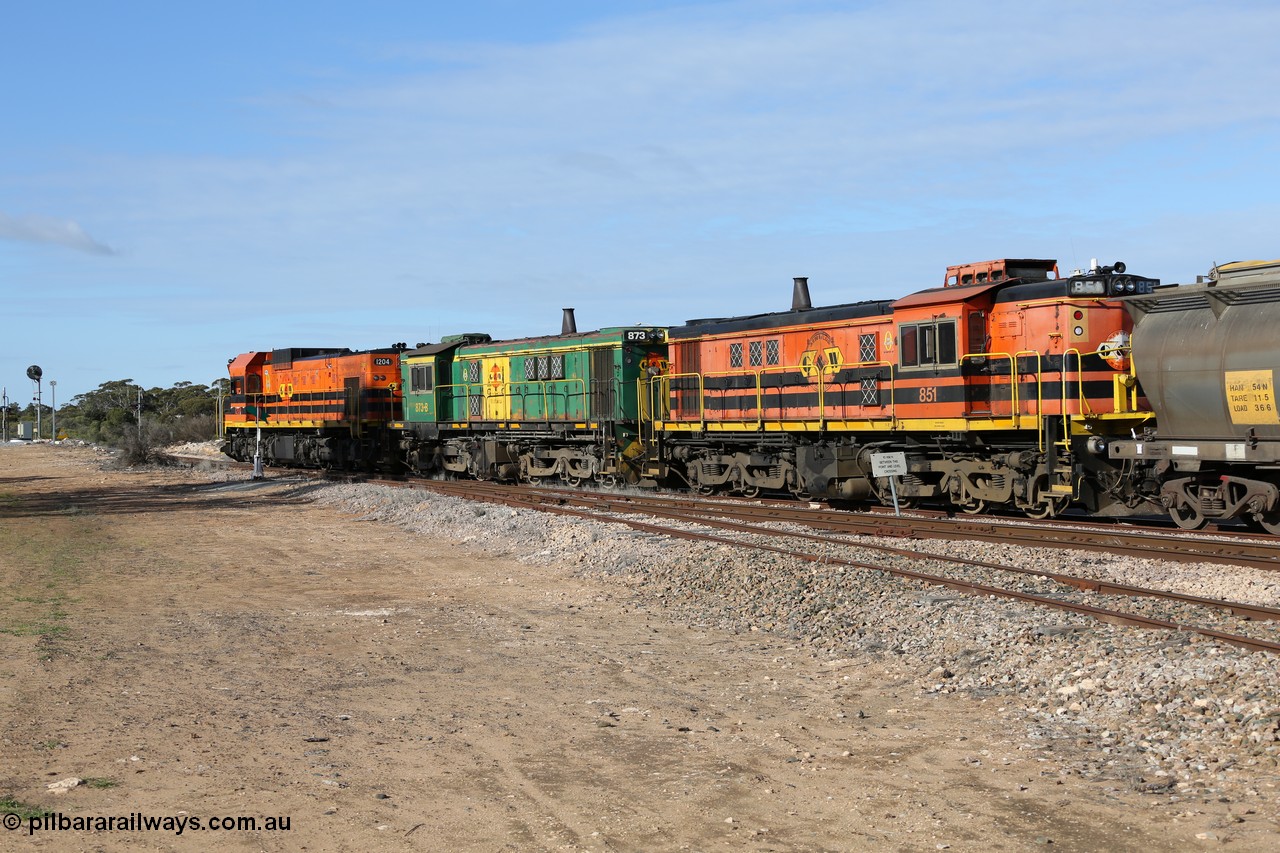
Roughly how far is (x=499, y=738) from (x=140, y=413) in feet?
231

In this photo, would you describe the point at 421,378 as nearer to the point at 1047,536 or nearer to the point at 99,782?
the point at 1047,536

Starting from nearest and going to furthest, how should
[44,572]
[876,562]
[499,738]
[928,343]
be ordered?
[499,738] < [876,562] < [44,572] < [928,343]

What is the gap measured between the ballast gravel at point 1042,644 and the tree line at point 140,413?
52086 millimetres

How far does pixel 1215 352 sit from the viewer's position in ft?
49.6

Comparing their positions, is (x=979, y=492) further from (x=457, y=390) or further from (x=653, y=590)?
(x=457, y=390)

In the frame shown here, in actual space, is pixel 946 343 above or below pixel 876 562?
above

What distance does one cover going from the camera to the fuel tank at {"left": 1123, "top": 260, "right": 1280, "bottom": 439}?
1452 centimetres

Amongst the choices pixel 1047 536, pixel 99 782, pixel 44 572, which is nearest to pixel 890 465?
pixel 1047 536

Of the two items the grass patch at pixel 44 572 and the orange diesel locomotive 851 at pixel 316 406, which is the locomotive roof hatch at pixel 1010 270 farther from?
the orange diesel locomotive 851 at pixel 316 406

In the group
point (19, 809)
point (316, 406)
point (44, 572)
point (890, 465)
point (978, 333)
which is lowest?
point (19, 809)

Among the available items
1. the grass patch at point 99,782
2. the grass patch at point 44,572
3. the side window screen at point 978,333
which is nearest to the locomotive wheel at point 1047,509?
the side window screen at point 978,333

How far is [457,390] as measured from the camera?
108 feet

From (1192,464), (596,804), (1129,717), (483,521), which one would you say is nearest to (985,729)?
(1129,717)

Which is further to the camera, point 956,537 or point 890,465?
point 890,465
